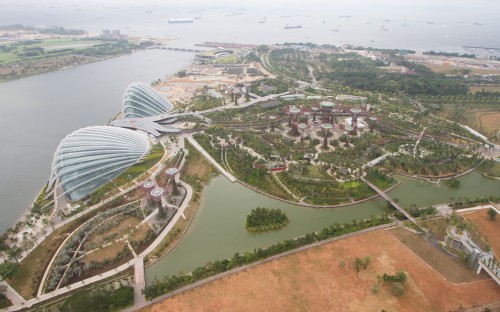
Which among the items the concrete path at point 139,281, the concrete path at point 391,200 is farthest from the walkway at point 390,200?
the concrete path at point 139,281

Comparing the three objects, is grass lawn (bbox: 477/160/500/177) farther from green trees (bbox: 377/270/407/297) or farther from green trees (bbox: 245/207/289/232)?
green trees (bbox: 245/207/289/232)

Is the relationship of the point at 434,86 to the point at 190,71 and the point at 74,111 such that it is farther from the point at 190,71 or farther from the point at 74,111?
the point at 74,111

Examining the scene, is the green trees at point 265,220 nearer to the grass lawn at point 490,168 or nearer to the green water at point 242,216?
the green water at point 242,216

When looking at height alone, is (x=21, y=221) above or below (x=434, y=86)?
below

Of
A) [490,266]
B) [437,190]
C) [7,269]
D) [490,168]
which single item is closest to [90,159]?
[7,269]

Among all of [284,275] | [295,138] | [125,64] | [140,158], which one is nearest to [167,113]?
[140,158]
